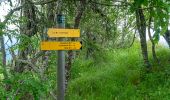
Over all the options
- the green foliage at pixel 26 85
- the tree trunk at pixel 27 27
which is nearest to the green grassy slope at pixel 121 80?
the tree trunk at pixel 27 27

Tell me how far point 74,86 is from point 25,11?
4998 millimetres

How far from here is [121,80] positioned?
1077 cm

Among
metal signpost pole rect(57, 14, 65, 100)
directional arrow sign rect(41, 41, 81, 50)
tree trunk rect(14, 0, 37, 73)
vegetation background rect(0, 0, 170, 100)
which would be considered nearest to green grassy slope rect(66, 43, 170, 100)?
vegetation background rect(0, 0, 170, 100)

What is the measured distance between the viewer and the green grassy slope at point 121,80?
9.72m

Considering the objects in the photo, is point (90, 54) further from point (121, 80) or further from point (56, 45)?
point (56, 45)

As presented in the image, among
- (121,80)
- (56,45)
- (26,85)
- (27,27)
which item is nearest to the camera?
(26,85)

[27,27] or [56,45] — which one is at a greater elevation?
[27,27]

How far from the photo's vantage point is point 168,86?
→ 9.69 meters

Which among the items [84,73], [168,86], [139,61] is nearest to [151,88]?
[168,86]

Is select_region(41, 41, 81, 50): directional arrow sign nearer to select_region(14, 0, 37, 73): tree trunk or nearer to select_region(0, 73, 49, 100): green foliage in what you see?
select_region(0, 73, 49, 100): green foliage

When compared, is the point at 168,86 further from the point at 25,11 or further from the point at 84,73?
the point at 25,11

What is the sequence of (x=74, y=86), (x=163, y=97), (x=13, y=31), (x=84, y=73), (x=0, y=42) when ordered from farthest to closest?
(x=84, y=73) < (x=74, y=86) < (x=163, y=97) < (x=0, y=42) < (x=13, y=31)

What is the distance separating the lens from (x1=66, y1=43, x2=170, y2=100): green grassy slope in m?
9.72

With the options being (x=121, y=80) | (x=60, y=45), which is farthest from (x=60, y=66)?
(x=121, y=80)
